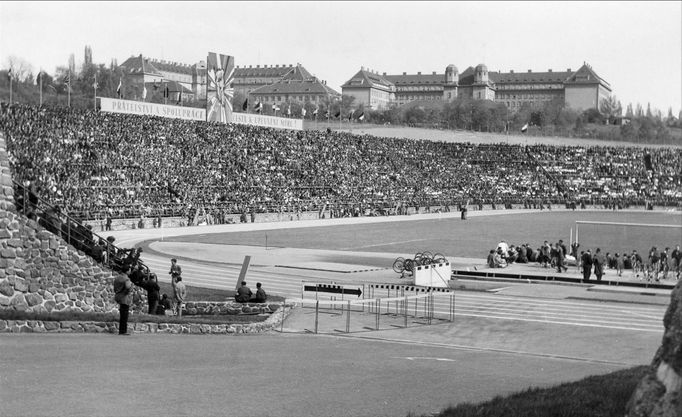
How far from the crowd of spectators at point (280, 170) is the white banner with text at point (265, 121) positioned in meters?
2.92

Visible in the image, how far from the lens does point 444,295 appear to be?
92.6 ft

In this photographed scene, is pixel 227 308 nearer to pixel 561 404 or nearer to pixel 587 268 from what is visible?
pixel 561 404

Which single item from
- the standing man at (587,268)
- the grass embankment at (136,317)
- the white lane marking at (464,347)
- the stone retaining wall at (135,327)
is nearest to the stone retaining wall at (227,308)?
the grass embankment at (136,317)

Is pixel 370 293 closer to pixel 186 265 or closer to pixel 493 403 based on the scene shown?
pixel 186 265

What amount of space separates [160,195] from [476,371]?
49647 mm

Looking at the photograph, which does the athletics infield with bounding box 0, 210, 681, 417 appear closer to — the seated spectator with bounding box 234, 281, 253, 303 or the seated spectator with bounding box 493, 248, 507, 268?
the seated spectator with bounding box 234, 281, 253, 303

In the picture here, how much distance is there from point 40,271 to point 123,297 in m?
2.26

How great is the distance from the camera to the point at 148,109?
2968 inches

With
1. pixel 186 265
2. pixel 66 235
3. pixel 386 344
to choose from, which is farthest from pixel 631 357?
pixel 186 265

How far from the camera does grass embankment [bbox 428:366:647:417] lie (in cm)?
862

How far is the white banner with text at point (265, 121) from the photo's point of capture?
86875 millimetres

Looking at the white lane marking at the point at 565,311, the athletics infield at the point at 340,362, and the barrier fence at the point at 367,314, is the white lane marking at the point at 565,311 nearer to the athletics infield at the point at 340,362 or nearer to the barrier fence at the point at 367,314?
the athletics infield at the point at 340,362

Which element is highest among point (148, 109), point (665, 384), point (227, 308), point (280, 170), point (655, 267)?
point (148, 109)

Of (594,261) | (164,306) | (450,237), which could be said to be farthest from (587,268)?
(450,237)
